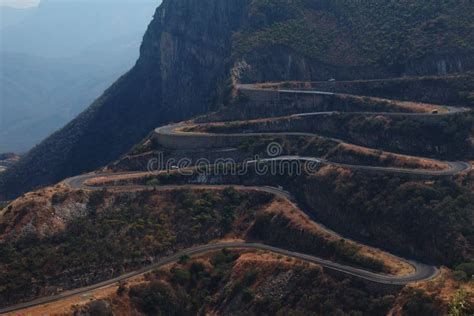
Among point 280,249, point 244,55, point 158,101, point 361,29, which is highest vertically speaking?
point 361,29

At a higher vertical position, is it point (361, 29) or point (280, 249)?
point (361, 29)

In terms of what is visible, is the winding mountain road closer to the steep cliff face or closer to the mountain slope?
the mountain slope

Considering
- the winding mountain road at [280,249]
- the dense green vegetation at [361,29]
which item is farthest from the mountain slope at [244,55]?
the winding mountain road at [280,249]

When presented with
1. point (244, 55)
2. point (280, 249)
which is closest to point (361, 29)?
point (244, 55)

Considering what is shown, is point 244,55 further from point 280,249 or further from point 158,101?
point 280,249

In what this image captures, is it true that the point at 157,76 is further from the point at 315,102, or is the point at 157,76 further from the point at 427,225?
the point at 427,225

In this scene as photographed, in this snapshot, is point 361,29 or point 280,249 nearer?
point 280,249

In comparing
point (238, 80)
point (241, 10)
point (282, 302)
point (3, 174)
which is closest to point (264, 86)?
point (238, 80)

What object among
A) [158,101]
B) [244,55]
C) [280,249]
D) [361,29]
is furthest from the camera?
[158,101]
